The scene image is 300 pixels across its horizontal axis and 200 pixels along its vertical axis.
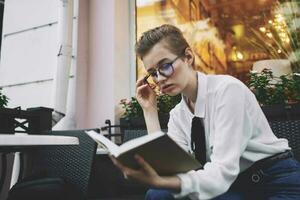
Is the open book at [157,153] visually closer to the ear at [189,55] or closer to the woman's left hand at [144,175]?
the woman's left hand at [144,175]

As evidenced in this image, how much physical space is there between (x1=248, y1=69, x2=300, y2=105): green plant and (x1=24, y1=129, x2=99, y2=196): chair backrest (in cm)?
141

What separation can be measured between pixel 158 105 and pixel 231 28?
52.4 inches

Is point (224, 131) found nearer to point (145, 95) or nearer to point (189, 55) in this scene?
point (189, 55)

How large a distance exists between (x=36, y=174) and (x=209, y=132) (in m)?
1.43

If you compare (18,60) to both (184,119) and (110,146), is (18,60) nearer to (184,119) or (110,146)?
(184,119)

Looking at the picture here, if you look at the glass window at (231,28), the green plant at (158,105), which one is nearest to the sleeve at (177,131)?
the green plant at (158,105)

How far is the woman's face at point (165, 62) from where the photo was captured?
1.34m

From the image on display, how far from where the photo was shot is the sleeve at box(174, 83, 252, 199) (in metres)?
1.02

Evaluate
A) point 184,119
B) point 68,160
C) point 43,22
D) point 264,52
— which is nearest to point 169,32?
point 184,119

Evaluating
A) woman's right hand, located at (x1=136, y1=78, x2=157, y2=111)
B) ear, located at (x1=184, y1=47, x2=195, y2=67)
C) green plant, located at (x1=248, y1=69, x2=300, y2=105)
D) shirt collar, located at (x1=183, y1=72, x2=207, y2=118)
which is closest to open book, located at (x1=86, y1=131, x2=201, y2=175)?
shirt collar, located at (x1=183, y1=72, x2=207, y2=118)

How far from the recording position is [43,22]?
12.4 feet

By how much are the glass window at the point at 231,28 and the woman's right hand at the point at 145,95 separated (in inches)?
71.8

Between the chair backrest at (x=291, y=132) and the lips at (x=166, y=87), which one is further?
the chair backrest at (x=291, y=132)

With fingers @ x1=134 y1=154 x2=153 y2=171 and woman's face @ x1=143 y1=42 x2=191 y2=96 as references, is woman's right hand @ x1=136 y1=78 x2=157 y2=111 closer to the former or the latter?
woman's face @ x1=143 y1=42 x2=191 y2=96
